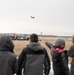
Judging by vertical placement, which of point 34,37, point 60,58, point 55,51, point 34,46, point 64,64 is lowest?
point 64,64

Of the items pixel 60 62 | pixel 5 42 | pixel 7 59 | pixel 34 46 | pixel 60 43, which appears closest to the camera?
pixel 5 42

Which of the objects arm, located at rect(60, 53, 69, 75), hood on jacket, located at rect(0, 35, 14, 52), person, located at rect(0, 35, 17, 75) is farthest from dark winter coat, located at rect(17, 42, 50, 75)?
arm, located at rect(60, 53, 69, 75)

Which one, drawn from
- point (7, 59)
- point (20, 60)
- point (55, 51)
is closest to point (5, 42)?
point (7, 59)

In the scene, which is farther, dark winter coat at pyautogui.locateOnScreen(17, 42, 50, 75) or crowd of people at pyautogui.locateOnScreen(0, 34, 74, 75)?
dark winter coat at pyautogui.locateOnScreen(17, 42, 50, 75)

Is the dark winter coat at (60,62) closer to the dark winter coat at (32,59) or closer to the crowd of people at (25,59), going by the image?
the crowd of people at (25,59)

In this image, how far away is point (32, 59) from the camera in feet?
22.1

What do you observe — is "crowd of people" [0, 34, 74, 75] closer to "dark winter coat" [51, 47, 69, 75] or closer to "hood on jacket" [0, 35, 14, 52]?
"hood on jacket" [0, 35, 14, 52]

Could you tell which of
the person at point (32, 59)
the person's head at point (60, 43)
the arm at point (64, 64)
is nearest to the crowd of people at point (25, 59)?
the person at point (32, 59)

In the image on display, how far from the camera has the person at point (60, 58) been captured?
23.5 ft

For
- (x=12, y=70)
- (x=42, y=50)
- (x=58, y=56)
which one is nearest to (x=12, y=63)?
(x=12, y=70)

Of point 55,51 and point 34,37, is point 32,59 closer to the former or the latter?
point 34,37

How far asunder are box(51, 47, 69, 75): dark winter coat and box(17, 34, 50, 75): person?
0.56 metres

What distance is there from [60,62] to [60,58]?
3.6 inches

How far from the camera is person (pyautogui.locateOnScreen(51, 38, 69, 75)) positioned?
7148 mm
